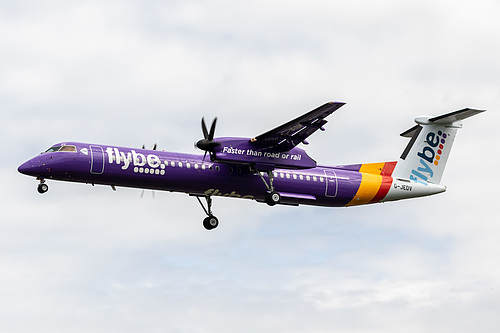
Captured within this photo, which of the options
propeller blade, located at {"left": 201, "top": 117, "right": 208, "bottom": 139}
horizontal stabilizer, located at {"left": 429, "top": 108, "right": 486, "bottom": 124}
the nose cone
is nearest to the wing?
Answer: propeller blade, located at {"left": 201, "top": 117, "right": 208, "bottom": 139}

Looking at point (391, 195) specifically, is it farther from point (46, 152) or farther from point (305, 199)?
point (46, 152)

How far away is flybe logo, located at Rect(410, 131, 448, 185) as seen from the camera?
36.3 meters

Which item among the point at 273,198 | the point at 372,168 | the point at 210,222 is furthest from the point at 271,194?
the point at 372,168

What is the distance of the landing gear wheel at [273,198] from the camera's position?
3250 cm

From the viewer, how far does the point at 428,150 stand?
36625 millimetres

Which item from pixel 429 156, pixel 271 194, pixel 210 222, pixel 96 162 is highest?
pixel 429 156

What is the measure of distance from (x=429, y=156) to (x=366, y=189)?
376 centimetres

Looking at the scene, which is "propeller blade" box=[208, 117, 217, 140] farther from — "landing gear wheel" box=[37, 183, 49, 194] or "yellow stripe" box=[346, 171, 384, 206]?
"yellow stripe" box=[346, 171, 384, 206]

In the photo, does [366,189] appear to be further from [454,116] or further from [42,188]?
[42,188]

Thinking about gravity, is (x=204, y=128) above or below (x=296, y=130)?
below

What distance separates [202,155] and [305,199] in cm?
482

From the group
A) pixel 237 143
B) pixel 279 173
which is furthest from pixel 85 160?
pixel 279 173

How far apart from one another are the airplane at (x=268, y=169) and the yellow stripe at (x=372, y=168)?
44mm

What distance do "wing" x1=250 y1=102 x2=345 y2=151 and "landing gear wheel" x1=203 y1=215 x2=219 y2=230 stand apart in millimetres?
4807
